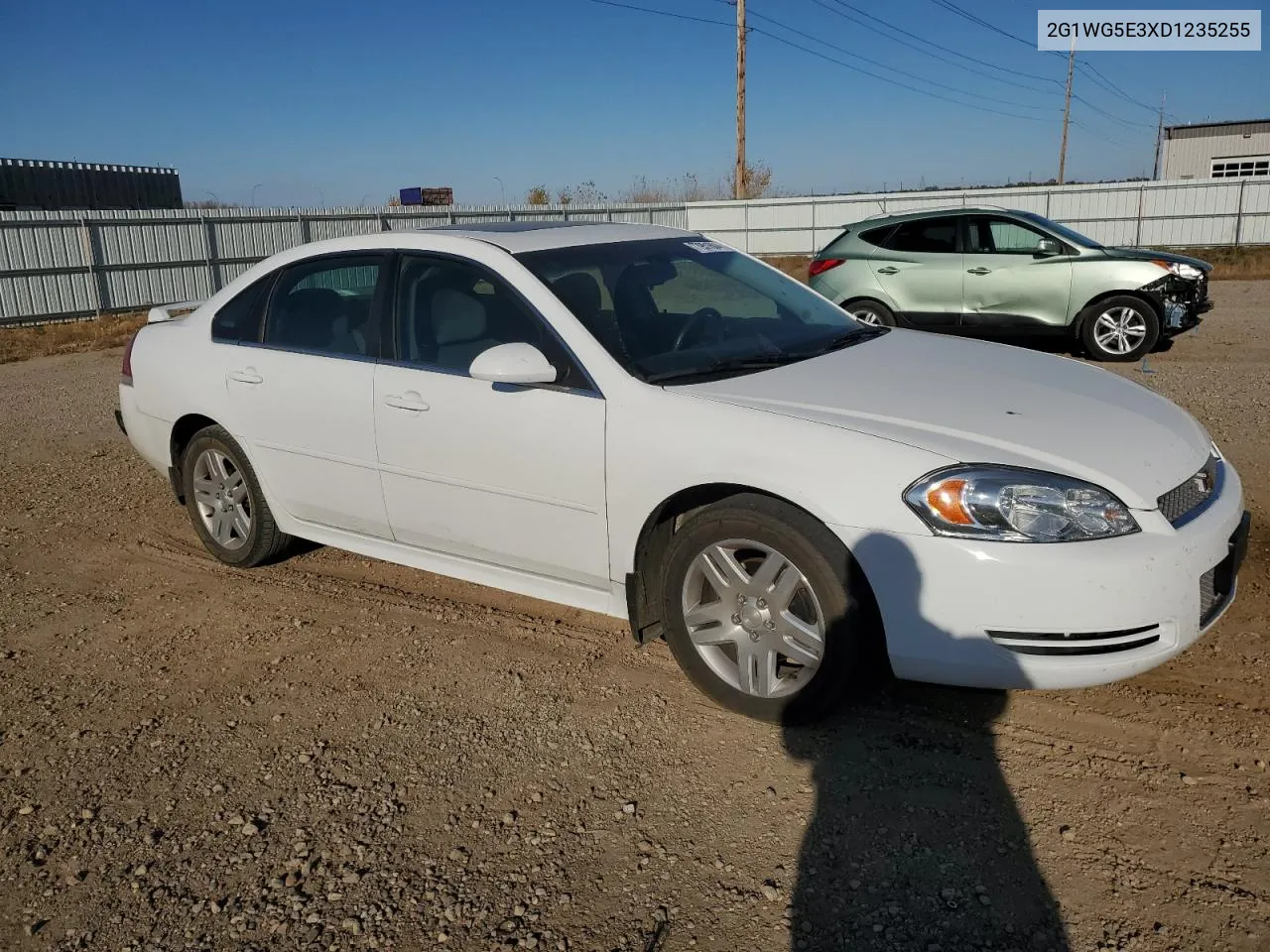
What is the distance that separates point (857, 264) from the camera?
11562mm

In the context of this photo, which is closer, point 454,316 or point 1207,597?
point 1207,597

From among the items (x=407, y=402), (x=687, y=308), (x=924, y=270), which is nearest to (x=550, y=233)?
(x=687, y=308)

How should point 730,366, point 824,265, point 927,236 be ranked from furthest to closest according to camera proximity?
point 824,265 → point 927,236 → point 730,366

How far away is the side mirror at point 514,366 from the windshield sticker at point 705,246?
138 centimetres

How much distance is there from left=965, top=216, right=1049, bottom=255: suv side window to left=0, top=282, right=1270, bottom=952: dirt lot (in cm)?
694

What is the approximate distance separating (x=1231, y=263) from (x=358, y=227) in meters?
19.7

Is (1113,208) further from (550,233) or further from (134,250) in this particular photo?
(550,233)

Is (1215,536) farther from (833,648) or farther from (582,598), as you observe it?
(582,598)

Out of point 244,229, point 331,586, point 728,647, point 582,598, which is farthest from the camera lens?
point 244,229

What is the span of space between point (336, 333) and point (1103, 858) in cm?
357

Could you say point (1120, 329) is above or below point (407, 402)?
below

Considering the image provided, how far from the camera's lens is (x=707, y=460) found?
11.3 feet

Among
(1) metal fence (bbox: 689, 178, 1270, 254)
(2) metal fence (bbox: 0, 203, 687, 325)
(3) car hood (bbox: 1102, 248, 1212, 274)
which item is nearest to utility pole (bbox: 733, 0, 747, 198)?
(1) metal fence (bbox: 689, 178, 1270, 254)

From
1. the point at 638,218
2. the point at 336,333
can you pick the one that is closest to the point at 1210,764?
the point at 336,333
